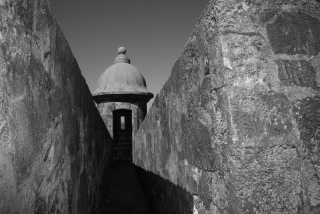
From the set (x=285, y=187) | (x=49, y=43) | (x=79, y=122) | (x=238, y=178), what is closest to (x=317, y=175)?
(x=285, y=187)

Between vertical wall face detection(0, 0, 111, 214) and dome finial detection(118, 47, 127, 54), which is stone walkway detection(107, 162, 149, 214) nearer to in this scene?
vertical wall face detection(0, 0, 111, 214)

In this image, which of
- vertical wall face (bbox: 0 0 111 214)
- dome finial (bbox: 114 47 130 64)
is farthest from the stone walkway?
dome finial (bbox: 114 47 130 64)

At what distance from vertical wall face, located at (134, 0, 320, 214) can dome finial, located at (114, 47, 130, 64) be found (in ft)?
30.2

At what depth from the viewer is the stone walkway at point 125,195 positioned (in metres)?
4.39

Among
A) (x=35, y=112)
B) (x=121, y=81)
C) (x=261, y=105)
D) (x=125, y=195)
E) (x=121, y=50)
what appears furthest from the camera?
(x=121, y=50)

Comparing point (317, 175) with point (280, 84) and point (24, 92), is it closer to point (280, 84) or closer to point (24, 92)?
point (280, 84)

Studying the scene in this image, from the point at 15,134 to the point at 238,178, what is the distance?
89 cm

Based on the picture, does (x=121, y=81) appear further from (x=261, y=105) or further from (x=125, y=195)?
(x=261, y=105)

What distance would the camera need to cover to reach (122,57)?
10.4m

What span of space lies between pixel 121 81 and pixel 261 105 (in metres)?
8.26

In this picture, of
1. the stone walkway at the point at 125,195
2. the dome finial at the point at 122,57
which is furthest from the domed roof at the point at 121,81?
the stone walkway at the point at 125,195

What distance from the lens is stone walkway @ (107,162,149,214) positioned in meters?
4.39

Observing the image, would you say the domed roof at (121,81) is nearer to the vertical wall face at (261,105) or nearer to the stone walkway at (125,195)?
the stone walkway at (125,195)

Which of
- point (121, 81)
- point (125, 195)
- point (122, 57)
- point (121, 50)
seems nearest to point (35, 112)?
point (125, 195)
